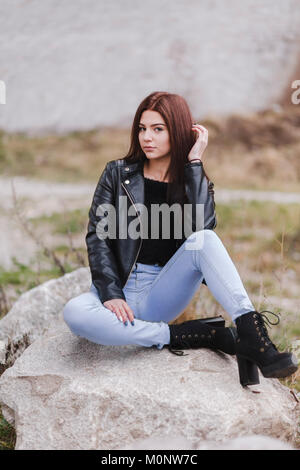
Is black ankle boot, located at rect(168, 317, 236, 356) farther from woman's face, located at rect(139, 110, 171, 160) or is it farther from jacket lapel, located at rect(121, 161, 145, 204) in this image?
woman's face, located at rect(139, 110, 171, 160)

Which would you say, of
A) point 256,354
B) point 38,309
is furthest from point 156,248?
point 38,309

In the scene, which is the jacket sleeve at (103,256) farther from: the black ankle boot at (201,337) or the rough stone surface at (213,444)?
the rough stone surface at (213,444)

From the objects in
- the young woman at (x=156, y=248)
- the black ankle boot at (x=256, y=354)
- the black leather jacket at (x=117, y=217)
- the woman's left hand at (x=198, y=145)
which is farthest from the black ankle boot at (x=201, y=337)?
the woman's left hand at (x=198, y=145)

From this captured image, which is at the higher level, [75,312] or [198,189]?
[198,189]

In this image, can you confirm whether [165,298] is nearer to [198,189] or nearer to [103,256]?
[103,256]

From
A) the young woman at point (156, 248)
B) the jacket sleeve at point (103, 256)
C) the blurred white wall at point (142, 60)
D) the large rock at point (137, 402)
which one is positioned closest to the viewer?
the large rock at point (137, 402)

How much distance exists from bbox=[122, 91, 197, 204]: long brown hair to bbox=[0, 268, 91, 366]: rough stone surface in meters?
0.99

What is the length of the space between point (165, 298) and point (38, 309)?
1010mm

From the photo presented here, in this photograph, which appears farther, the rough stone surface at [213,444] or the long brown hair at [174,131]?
the long brown hair at [174,131]

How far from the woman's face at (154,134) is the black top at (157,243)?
0.17m

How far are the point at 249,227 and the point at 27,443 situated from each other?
18.0 feet

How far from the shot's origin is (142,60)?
13.9m

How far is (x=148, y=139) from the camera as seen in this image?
2.66m

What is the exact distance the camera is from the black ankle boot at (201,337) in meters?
2.52
